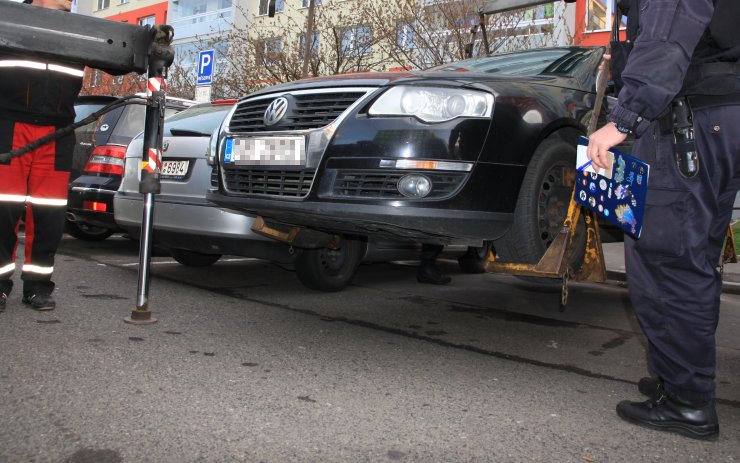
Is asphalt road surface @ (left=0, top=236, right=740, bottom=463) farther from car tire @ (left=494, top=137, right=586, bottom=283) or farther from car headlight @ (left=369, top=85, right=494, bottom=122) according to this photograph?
car headlight @ (left=369, top=85, right=494, bottom=122)

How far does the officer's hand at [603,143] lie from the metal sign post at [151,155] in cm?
236

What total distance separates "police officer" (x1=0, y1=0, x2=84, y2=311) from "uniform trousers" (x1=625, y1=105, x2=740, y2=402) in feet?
10.3

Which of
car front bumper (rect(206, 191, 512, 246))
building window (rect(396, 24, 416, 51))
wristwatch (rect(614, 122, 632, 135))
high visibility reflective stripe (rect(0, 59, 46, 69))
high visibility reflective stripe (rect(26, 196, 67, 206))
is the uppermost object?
→ building window (rect(396, 24, 416, 51))

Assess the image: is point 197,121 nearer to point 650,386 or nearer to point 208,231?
point 208,231

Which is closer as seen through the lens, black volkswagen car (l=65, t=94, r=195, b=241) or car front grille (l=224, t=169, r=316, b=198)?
car front grille (l=224, t=169, r=316, b=198)

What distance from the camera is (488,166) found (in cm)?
303

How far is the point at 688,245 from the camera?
95.4 inches

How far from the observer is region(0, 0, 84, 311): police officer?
369cm

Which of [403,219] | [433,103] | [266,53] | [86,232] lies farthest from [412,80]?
[266,53]

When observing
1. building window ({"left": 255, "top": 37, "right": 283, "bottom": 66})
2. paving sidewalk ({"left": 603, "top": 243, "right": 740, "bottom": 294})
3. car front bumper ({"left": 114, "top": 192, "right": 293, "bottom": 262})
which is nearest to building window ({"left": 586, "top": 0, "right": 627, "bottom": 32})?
building window ({"left": 255, "top": 37, "right": 283, "bottom": 66})

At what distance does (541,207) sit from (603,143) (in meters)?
0.92

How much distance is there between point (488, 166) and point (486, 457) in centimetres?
134

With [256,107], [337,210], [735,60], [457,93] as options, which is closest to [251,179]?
[256,107]

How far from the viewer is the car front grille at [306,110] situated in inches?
126
